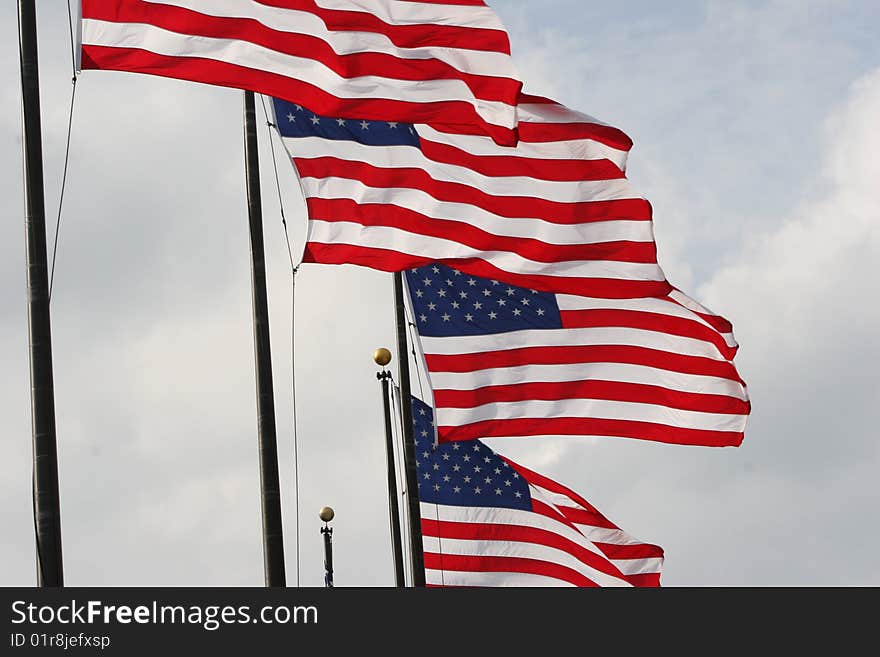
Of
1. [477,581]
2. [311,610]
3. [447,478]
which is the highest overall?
[447,478]

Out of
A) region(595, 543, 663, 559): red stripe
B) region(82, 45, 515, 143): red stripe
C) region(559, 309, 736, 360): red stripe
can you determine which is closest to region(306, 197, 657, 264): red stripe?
region(559, 309, 736, 360): red stripe

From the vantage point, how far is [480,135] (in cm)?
1927

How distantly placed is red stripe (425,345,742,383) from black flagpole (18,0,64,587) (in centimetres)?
871

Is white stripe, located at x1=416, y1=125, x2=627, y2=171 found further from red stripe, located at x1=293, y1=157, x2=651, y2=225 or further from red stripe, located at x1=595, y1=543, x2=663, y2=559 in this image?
red stripe, located at x1=595, y1=543, x2=663, y2=559

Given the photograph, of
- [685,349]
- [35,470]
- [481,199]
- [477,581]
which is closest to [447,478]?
[477,581]

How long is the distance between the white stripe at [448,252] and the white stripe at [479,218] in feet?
1.04

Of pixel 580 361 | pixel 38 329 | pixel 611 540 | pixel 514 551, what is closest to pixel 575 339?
pixel 580 361

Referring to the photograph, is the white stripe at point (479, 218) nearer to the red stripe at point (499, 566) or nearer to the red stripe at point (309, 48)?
the red stripe at point (309, 48)

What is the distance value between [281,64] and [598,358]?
302 inches

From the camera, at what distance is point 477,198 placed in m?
19.2

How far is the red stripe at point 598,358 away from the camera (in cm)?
2116

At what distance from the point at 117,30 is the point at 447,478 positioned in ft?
38.2

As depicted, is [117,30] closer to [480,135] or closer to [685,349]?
[480,135]

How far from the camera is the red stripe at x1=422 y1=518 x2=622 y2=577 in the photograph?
24281 millimetres
